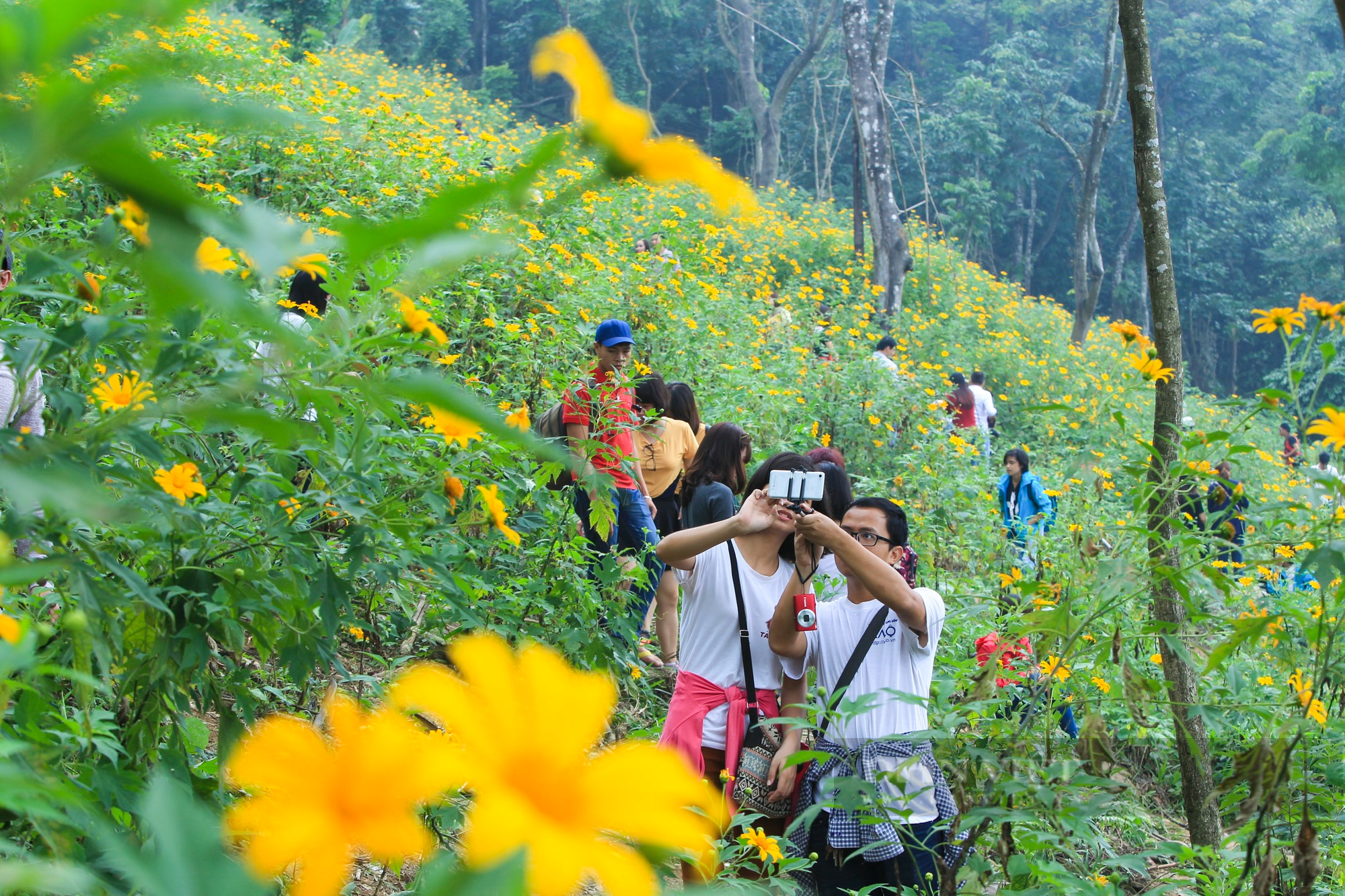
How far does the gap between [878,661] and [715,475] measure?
1.25 m

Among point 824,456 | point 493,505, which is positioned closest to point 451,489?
point 493,505

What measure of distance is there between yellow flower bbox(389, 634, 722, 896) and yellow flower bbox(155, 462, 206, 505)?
1.03 metres

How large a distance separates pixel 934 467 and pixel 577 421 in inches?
133

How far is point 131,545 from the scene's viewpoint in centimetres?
117

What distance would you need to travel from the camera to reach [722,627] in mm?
2324

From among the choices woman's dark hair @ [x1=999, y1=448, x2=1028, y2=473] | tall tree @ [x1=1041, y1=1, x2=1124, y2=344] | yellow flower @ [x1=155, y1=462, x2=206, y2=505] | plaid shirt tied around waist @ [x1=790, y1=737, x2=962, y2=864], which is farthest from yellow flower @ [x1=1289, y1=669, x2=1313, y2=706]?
tall tree @ [x1=1041, y1=1, x2=1124, y2=344]

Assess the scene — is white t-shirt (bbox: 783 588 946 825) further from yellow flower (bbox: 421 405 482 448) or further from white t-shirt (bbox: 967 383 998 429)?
white t-shirt (bbox: 967 383 998 429)

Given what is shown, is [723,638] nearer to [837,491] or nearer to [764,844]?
[837,491]

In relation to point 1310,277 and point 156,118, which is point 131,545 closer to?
point 156,118

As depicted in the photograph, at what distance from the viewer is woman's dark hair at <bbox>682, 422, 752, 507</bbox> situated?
3254 millimetres

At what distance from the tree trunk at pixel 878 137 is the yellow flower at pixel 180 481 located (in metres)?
9.52

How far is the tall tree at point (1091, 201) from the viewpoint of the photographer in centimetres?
1183

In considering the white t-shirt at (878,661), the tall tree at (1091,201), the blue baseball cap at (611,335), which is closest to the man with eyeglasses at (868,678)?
the white t-shirt at (878,661)

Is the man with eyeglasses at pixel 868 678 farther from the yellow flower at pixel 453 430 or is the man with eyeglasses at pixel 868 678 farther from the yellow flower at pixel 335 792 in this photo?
the yellow flower at pixel 335 792
